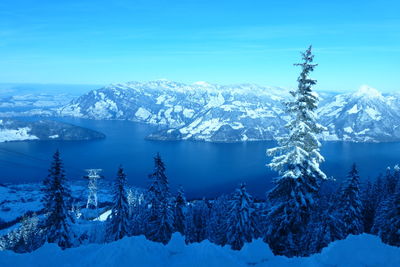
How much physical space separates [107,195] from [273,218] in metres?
142

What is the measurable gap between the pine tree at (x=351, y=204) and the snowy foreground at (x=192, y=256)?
21.1 m

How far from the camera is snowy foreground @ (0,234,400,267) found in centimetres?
916

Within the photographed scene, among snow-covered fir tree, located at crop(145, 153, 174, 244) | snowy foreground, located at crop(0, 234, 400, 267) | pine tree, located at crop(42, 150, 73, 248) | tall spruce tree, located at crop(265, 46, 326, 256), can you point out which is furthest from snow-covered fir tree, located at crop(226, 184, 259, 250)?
snowy foreground, located at crop(0, 234, 400, 267)

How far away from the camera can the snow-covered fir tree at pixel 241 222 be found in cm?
2842

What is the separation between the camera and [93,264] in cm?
906

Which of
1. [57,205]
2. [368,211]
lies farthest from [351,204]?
[57,205]

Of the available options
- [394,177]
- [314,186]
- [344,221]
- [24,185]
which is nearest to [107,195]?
[24,185]

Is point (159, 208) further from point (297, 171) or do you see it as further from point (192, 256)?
point (192, 256)

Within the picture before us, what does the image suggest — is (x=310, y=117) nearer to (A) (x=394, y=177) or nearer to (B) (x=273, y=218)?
(B) (x=273, y=218)

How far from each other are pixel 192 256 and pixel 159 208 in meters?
21.9

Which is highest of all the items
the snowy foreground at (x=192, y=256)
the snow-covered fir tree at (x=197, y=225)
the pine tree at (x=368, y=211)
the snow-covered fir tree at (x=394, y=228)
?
the snowy foreground at (x=192, y=256)

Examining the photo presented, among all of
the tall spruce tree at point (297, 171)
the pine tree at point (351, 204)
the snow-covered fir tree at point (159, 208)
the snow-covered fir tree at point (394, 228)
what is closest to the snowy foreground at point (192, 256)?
the tall spruce tree at point (297, 171)

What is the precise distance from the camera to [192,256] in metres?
9.70

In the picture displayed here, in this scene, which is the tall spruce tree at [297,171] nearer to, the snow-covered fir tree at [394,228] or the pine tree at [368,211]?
Answer: the snow-covered fir tree at [394,228]
